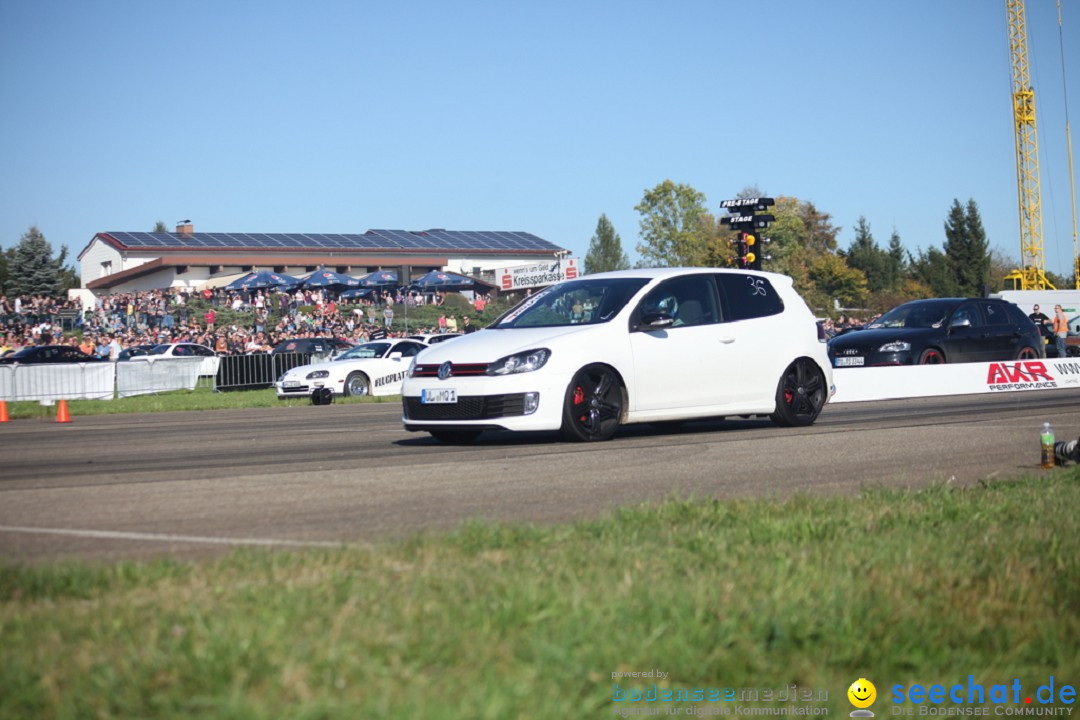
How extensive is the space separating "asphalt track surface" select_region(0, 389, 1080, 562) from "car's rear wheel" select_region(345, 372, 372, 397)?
11.6m

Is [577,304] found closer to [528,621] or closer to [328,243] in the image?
[528,621]

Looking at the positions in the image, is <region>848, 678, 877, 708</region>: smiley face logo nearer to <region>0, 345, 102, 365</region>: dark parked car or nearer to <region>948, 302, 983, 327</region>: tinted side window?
<region>948, 302, 983, 327</region>: tinted side window

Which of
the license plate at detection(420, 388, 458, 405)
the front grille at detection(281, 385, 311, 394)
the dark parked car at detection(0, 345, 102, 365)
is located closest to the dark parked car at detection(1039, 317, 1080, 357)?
the front grille at detection(281, 385, 311, 394)

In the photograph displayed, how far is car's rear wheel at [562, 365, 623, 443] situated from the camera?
1092 centimetres

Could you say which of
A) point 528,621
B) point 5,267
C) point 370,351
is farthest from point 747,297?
point 5,267

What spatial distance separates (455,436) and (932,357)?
1165 cm

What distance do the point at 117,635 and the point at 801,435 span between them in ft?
29.1

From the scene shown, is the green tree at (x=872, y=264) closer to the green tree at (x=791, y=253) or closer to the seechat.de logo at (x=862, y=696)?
the green tree at (x=791, y=253)

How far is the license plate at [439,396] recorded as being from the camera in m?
10.8

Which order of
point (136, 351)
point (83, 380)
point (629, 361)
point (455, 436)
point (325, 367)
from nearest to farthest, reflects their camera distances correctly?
point (629, 361) < point (455, 436) < point (325, 367) < point (83, 380) < point (136, 351)

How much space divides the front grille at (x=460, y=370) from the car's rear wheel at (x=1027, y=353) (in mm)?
14679

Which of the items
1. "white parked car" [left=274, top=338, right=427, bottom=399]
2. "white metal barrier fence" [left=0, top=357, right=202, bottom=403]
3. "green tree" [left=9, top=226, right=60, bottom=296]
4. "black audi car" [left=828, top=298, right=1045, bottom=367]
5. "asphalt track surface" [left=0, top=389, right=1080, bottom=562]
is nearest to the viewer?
"asphalt track surface" [left=0, top=389, right=1080, bottom=562]

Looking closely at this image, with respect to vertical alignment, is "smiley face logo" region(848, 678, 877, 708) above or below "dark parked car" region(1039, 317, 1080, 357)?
below

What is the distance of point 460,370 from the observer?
1092 centimetres
